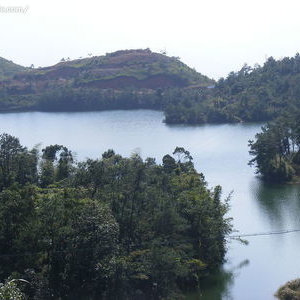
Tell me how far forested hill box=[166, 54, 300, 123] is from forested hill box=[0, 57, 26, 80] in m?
43.5

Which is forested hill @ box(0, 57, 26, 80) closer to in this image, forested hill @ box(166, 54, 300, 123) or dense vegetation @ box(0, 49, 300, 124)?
dense vegetation @ box(0, 49, 300, 124)

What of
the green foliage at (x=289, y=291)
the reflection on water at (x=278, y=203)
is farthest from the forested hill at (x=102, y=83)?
the green foliage at (x=289, y=291)

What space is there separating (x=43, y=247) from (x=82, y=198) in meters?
3.46

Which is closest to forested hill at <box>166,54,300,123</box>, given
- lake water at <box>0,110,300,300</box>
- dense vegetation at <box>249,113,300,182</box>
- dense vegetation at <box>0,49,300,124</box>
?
dense vegetation at <box>0,49,300,124</box>

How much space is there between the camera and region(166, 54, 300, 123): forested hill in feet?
228

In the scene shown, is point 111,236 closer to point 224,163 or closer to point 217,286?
point 217,286

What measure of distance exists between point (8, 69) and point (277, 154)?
83889 millimetres

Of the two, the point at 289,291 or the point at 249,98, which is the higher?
the point at 249,98

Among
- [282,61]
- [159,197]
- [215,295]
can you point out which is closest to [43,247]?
[159,197]

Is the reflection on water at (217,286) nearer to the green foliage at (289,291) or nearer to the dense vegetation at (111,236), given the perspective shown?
the dense vegetation at (111,236)

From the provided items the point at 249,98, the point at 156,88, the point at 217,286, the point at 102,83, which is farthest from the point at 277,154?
the point at 102,83

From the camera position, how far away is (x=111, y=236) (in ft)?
61.1

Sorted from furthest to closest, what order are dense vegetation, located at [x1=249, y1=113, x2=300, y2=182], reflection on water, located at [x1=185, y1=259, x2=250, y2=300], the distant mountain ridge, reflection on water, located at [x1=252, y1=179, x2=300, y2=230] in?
the distant mountain ridge → dense vegetation, located at [x1=249, y1=113, x2=300, y2=182] → reflection on water, located at [x1=252, y1=179, x2=300, y2=230] → reflection on water, located at [x1=185, y1=259, x2=250, y2=300]

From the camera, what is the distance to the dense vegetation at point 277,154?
38.8 metres
